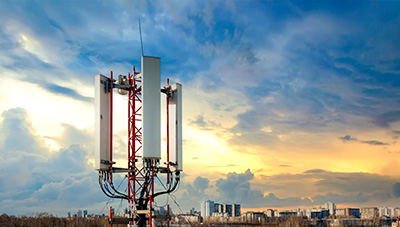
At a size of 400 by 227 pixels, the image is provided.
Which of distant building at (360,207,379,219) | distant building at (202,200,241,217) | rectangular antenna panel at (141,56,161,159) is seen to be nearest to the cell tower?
rectangular antenna panel at (141,56,161,159)

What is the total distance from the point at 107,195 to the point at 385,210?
161 meters

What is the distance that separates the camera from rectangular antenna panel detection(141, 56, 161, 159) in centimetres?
1850

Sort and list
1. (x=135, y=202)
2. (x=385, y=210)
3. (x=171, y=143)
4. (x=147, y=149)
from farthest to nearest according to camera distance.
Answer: (x=385, y=210)
(x=171, y=143)
(x=135, y=202)
(x=147, y=149)

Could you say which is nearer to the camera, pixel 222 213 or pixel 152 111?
pixel 152 111

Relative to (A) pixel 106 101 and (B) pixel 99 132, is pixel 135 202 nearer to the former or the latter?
(B) pixel 99 132

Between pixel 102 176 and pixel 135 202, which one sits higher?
pixel 102 176

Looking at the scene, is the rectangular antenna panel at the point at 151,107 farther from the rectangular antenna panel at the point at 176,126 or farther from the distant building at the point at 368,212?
the distant building at the point at 368,212

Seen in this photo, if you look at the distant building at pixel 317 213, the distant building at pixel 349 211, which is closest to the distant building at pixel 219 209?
the distant building at pixel 317 213

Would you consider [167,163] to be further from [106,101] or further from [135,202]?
[106,101]

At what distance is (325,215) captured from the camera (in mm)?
166375

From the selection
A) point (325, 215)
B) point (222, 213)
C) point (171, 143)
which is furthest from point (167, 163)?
point (325, 215)

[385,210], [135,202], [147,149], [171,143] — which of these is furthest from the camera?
[385,210]

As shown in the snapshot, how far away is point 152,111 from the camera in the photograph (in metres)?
18.8

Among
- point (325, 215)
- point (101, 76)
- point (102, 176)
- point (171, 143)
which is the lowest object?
point (325, 215)
